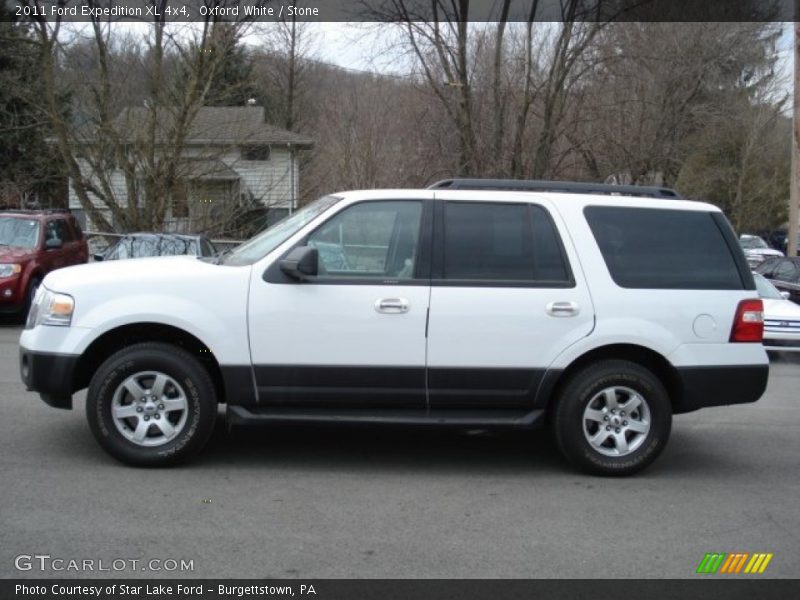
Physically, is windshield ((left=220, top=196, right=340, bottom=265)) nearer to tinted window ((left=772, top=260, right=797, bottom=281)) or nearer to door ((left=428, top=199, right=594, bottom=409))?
door ((left=428, top=199, right=594, bottom=409))

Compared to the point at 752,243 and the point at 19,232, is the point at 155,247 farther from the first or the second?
the point at 752,243

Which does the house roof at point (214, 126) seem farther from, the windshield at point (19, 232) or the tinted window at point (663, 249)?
the tinted window at point (663, 249)

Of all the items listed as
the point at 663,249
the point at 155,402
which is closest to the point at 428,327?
the point at 663,249

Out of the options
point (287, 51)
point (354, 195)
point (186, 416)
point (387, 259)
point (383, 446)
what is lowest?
point (383, 446)

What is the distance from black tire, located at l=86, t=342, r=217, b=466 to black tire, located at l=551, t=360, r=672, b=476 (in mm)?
2398

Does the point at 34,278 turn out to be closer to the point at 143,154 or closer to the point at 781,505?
the point at 143,154

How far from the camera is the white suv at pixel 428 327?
5.83m

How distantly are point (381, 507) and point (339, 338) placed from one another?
114 cm

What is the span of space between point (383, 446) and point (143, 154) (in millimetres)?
16633

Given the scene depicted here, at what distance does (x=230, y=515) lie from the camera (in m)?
5.14

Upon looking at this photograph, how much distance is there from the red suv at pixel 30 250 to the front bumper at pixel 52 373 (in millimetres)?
8250

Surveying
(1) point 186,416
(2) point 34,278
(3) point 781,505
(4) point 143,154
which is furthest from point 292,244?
(4) point 143,154
